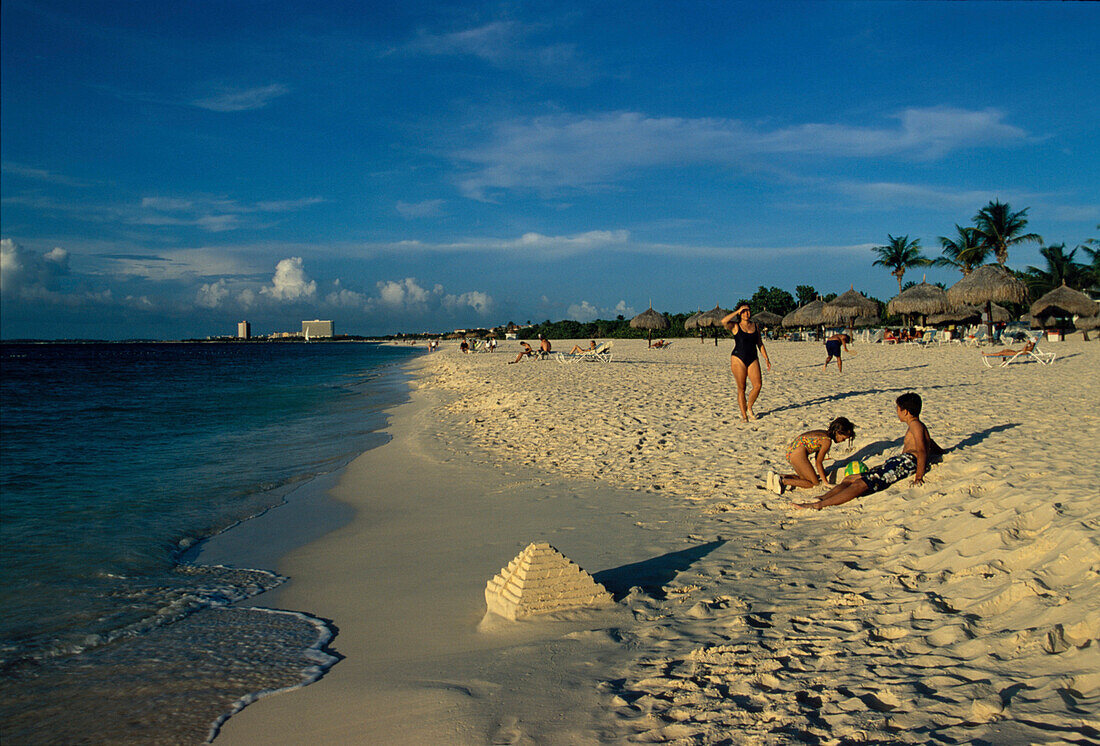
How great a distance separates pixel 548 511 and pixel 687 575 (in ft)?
6.85

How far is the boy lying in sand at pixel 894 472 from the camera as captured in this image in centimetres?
546

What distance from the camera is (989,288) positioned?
77.5 feet

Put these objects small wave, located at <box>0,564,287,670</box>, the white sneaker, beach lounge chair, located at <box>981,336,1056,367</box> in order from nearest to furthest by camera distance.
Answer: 1. small wave, located at <box>0,564,287,670</box>
2. the white sneaker
3. beach lounge chair, located at <box>981,336,1056,367</box>

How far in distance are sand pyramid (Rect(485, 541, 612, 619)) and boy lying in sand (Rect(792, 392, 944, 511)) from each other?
272 cm

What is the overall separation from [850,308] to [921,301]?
3259 mm

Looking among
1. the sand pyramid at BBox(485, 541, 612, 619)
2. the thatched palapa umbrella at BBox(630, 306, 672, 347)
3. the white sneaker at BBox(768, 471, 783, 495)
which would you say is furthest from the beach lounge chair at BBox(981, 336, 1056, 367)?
the thatched palapa umbrella at BBox(630, 306, 672, 347)

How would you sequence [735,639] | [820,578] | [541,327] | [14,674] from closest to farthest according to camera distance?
[735,639], [14,674], [820,578], [541,327]

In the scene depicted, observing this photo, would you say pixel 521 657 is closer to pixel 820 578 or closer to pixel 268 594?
pixel 820 578

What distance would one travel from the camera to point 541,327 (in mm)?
90688

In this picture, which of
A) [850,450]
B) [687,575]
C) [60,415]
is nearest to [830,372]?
[850,450]

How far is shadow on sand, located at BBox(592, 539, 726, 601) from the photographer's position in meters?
4.03

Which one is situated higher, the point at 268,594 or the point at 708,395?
the point at 708,395

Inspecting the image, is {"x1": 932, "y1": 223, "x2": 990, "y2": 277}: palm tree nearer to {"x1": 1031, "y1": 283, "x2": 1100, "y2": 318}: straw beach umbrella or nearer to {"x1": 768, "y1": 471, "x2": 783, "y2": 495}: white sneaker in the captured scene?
{"x1": 1031, "y1": 283, "x2": 1100, "y2": 318}: straw beach umbrella

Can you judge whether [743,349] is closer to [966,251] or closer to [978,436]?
[978,436]
